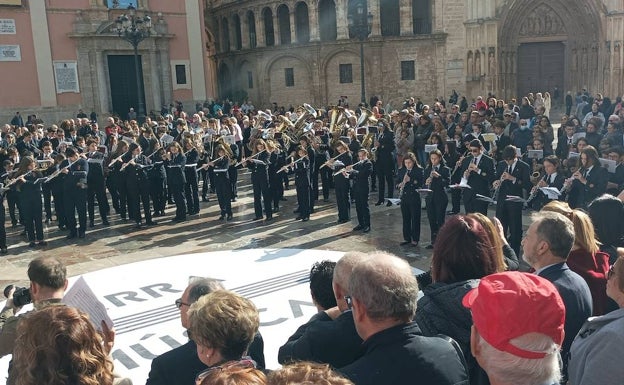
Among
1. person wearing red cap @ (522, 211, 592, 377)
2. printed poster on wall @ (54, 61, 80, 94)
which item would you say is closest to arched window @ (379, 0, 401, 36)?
printed poster on wall @ (54, 61, 80, 94)

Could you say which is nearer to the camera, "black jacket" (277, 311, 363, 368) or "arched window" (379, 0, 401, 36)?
"black jacket" (277, 311, 363, 368)

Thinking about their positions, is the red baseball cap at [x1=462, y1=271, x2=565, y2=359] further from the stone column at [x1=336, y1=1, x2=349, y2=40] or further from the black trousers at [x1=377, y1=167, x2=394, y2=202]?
the stone column at [x1=336, y1=1, x2=349, y2=40]

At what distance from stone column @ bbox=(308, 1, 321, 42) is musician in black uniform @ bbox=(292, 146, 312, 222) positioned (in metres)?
25.6

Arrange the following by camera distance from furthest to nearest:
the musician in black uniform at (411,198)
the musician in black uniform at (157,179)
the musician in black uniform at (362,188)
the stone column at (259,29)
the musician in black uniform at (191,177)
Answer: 1. the stone column at (259,29)
2. the musician in black uniform at (191,177)
3. the musician in black uniform at (157,179)
4. the musician in black uniform at (362,188)
5. the musician in black uniform at (411,198)

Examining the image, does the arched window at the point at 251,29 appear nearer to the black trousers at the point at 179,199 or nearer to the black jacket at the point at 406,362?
the black trousers at the point at 179,199

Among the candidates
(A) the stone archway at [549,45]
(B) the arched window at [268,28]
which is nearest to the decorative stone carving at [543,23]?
(A) the stone archway at [549,45]

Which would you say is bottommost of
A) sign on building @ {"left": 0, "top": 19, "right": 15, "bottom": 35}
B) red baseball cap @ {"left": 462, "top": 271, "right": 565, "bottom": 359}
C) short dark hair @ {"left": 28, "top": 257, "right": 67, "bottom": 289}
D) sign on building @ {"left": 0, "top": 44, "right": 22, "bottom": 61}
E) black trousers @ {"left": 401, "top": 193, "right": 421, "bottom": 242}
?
black trousers @ {"left": 401, "top": 193, "right": 421, "bottom": 242}

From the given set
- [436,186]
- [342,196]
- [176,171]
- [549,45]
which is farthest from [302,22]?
[436,186]

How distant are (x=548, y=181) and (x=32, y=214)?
971cm

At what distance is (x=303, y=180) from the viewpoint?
13.0m

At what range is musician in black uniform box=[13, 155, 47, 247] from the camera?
11.6m

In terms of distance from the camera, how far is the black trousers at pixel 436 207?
34.8ft

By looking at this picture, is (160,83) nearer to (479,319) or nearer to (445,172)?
(445,172)

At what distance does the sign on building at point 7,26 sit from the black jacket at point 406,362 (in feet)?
95.7
